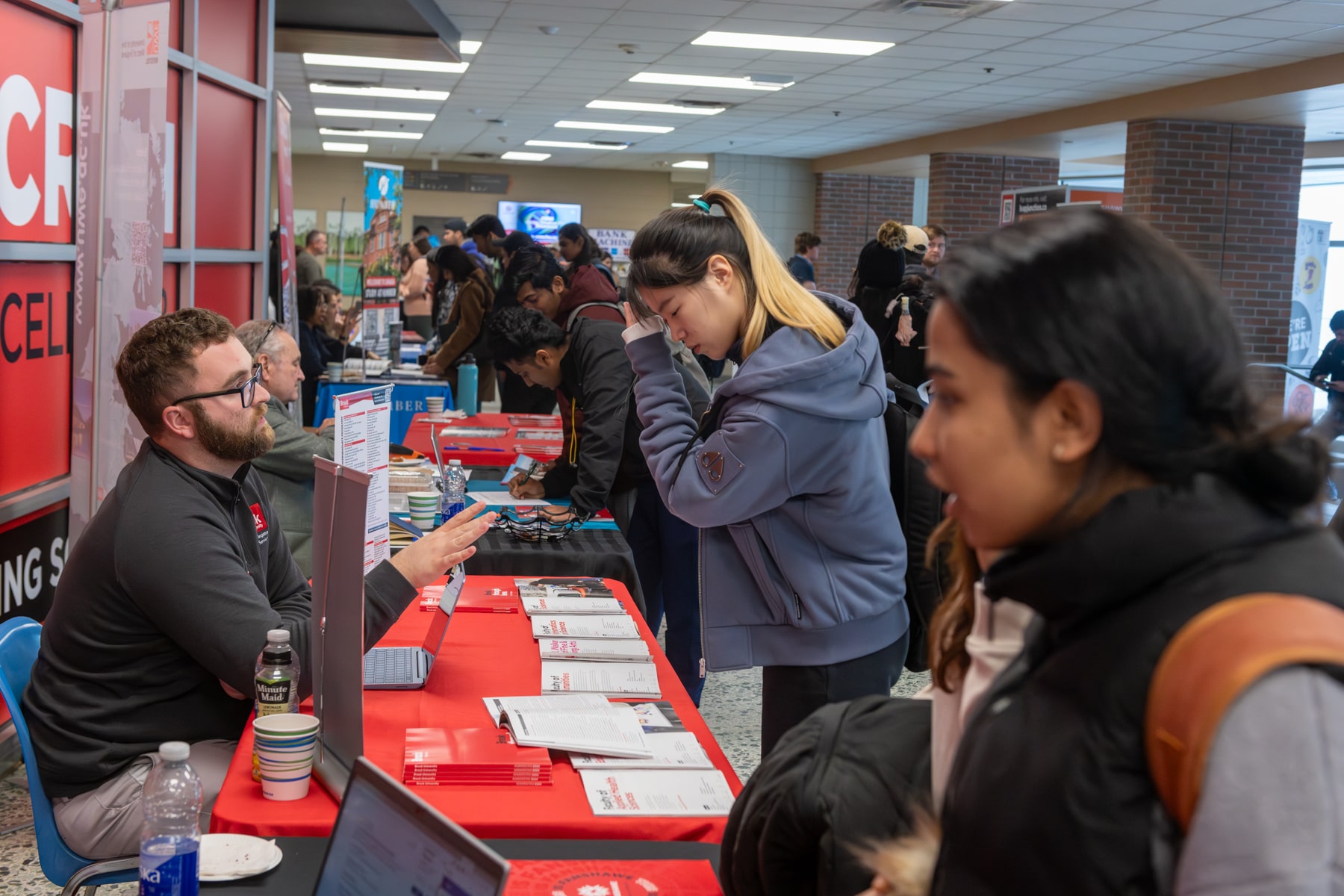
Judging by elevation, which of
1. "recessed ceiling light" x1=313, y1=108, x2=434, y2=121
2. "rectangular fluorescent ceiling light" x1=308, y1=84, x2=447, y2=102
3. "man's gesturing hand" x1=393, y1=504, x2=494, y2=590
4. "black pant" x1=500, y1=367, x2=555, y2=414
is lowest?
"black pant" x1=500, y1=367, x2=555, y2=414

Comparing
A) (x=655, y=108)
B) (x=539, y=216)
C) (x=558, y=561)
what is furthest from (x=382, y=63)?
(x=539, y=216)

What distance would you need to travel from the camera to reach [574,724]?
179 cm

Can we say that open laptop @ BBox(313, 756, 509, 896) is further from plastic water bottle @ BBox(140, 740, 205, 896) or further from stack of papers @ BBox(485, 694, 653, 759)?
stack of papers @ BBox(485, 694, 653, 759)

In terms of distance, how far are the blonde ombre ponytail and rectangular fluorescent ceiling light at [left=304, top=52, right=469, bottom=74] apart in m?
8.19

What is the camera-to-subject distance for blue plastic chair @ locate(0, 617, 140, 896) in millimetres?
1689

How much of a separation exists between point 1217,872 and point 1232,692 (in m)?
0.09

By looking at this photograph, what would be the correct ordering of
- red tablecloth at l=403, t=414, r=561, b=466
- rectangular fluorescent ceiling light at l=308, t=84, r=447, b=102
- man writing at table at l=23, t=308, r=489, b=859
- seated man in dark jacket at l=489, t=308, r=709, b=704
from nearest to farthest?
man writing at table at l=23, t=308, r=489, b=859 → seated man in dark jacket at l=489, t=308, r=709, b=704 → red tablecloth at l=403, t=414, r=561, b=466 → rectangular fluorescent ceiling light at l=308, t=84, r=447, b=102

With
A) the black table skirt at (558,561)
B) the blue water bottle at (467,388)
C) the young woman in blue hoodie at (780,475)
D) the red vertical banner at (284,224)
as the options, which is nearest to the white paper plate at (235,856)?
the young woman in blue hoodie at (780,475)

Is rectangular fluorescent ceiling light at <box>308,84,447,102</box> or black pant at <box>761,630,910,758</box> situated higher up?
rectangular fluorescent ceiling light at <box>308,84,447,102</box>

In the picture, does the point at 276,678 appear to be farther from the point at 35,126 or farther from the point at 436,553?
the point at 35,126

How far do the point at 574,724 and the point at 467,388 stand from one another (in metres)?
5.97

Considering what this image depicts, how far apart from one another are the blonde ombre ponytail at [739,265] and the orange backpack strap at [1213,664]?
55.9 inches

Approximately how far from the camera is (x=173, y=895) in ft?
3.88

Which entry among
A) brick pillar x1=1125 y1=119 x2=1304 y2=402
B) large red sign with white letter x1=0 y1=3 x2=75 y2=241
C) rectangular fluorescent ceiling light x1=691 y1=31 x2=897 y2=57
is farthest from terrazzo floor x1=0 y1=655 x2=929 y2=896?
brick pillar x1=1125 y1=119 x2=1304 y2=402
